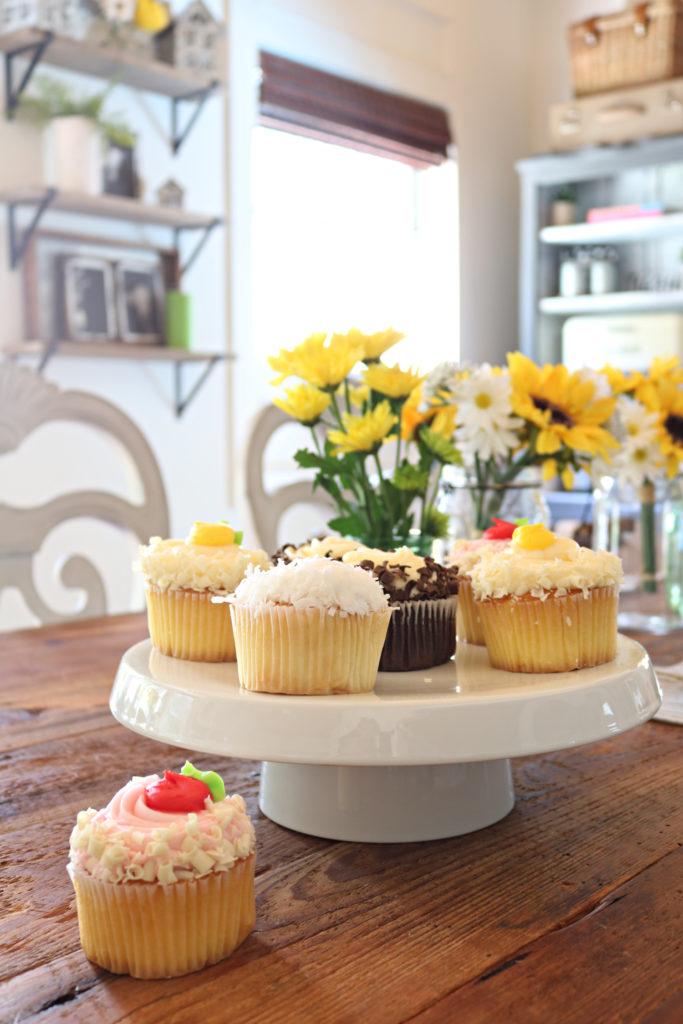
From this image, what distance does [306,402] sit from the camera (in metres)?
1.03

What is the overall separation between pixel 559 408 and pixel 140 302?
2165 millimetres

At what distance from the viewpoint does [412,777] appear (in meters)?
0.72

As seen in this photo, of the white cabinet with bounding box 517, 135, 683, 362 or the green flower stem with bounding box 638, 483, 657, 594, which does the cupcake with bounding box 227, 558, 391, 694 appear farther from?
the white cabinet with bounding box 517, 135, 683, 362

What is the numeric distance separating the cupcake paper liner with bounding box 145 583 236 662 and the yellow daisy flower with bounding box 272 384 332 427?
0.95 ft

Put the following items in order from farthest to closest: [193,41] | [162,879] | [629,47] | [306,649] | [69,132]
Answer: [629,47] → [193,41] → [69,132] → [306,649] → [162,879]

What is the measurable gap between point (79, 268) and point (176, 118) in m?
0.68

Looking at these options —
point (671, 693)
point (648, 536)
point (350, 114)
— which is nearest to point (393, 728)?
point (671, 693)

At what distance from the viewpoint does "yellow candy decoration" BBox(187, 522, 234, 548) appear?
84cm

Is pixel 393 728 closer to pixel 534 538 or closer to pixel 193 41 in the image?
pixel 534 538

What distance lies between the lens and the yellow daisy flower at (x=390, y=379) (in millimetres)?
1037

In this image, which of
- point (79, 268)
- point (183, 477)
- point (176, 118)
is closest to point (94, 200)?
point (79, 268)

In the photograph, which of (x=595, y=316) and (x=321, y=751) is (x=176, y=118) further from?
(x=321, y=751)

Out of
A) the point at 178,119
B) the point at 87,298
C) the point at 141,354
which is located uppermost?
the point at 178,119

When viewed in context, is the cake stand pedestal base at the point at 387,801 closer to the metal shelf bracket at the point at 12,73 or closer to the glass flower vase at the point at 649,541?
the glass flower vase at the point at 649,541
